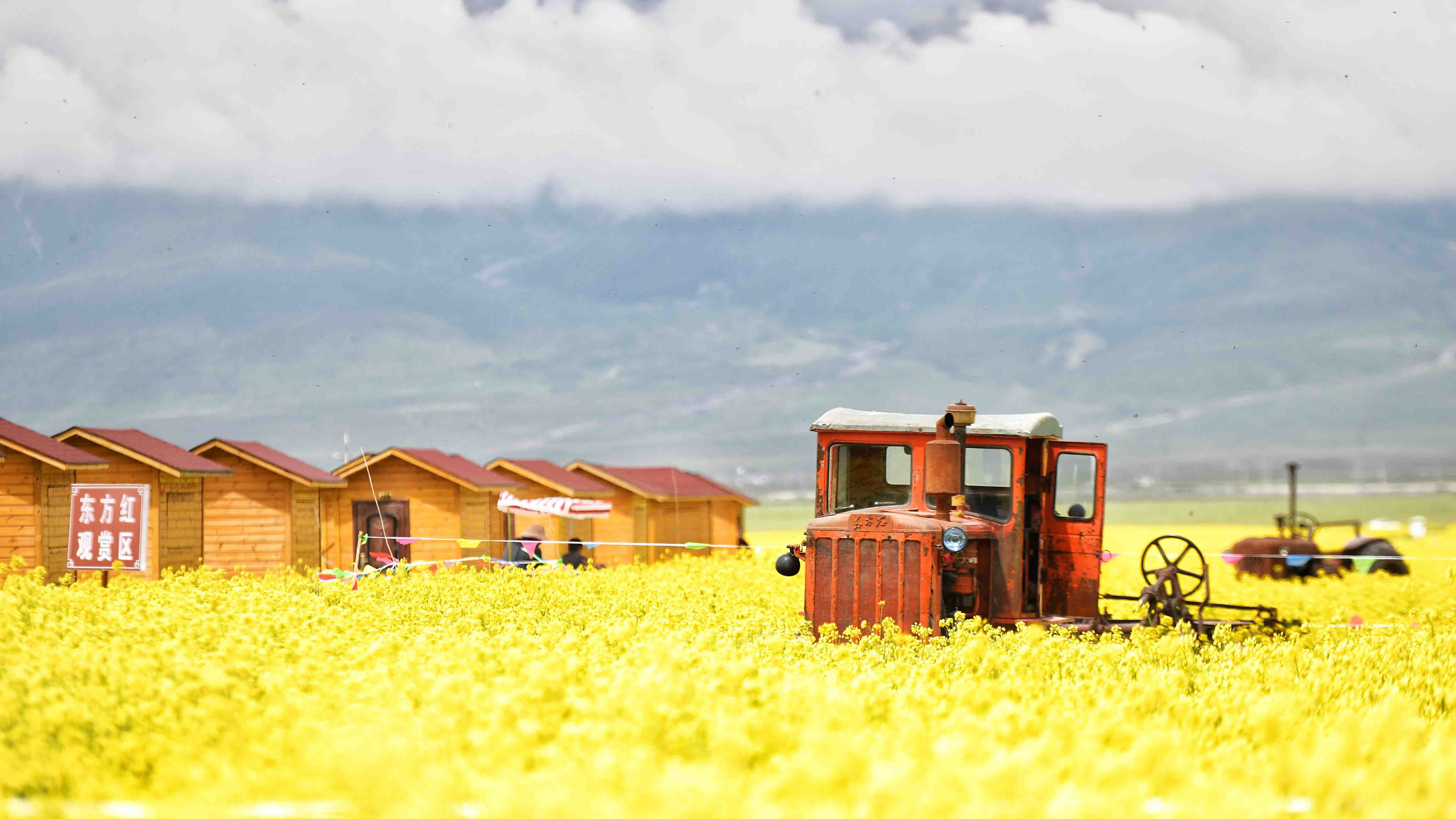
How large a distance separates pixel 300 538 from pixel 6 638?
16070mm

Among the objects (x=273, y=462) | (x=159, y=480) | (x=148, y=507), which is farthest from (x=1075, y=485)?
(x=273, y=462)

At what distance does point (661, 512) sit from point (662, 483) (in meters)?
1.17

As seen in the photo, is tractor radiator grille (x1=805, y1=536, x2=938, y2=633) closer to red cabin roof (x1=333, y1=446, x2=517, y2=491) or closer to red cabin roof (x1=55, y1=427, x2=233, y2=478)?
red cabin roof (x1=55, y1=427, x2=233, y2=478)

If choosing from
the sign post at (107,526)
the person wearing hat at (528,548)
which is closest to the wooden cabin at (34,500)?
the sign post at (107,526)

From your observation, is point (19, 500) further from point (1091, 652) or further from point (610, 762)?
point (610, 762)

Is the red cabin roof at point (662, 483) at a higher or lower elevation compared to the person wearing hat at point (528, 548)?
higher

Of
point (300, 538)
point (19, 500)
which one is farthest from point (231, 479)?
point (19, 500)

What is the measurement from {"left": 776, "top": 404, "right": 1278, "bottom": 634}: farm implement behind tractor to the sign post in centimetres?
934

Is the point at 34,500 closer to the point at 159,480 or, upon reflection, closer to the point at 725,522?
the point at 159,480

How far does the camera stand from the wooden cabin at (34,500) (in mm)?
22078

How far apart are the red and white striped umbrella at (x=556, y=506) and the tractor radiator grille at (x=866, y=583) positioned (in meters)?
14.1

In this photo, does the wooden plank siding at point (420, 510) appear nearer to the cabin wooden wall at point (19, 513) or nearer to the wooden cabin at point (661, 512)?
the wooden cabin at point (661, 512)

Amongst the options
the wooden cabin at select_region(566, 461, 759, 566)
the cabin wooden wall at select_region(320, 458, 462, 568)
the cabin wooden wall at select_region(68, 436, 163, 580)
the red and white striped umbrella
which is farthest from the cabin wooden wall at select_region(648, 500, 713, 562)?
the cabin wooden wall at select_region(68, 436, 163, 580)

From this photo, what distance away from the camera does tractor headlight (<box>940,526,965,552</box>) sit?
1455cm
